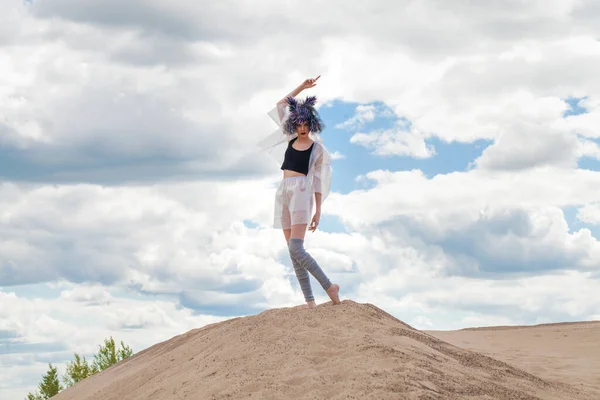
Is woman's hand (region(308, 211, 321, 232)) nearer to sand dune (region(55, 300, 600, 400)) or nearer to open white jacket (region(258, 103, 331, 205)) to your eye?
open white jacket (region(258, 103, 331, 205))

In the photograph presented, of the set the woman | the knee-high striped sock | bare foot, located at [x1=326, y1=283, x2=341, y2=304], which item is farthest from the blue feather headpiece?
bare foot, located at [x1=326, y1=283, x2=341, y2=304]

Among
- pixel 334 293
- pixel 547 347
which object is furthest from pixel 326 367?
pixel 547 347

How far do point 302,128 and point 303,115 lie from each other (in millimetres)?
166

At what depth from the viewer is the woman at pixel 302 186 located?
8.56m

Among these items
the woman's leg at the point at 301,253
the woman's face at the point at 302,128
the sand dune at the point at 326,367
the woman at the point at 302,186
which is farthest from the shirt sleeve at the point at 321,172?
the sand dune at the point at 326,367

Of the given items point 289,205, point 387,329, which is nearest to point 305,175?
point 289,205

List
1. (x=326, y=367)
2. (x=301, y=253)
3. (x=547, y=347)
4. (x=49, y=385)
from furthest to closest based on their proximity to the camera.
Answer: (x=49, y=385)
(x=547, y=347)
(x=301, y=253)
(x=326, y=367)

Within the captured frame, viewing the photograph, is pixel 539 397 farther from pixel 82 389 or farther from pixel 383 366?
pixel 82 389

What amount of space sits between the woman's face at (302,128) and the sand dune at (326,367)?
2222mm

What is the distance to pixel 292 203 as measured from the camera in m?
8.59

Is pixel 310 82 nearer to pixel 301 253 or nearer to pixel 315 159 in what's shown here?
pixel 315 159

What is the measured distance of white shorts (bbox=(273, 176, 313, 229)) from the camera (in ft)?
28.0

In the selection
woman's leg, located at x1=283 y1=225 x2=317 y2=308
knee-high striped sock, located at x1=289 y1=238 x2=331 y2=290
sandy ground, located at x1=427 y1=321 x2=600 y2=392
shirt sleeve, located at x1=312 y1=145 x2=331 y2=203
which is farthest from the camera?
sandy ground, located at x1=427 y1=321 x2=600 y2=392

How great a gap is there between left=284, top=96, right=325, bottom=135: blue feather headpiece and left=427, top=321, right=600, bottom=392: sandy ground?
4.71m
